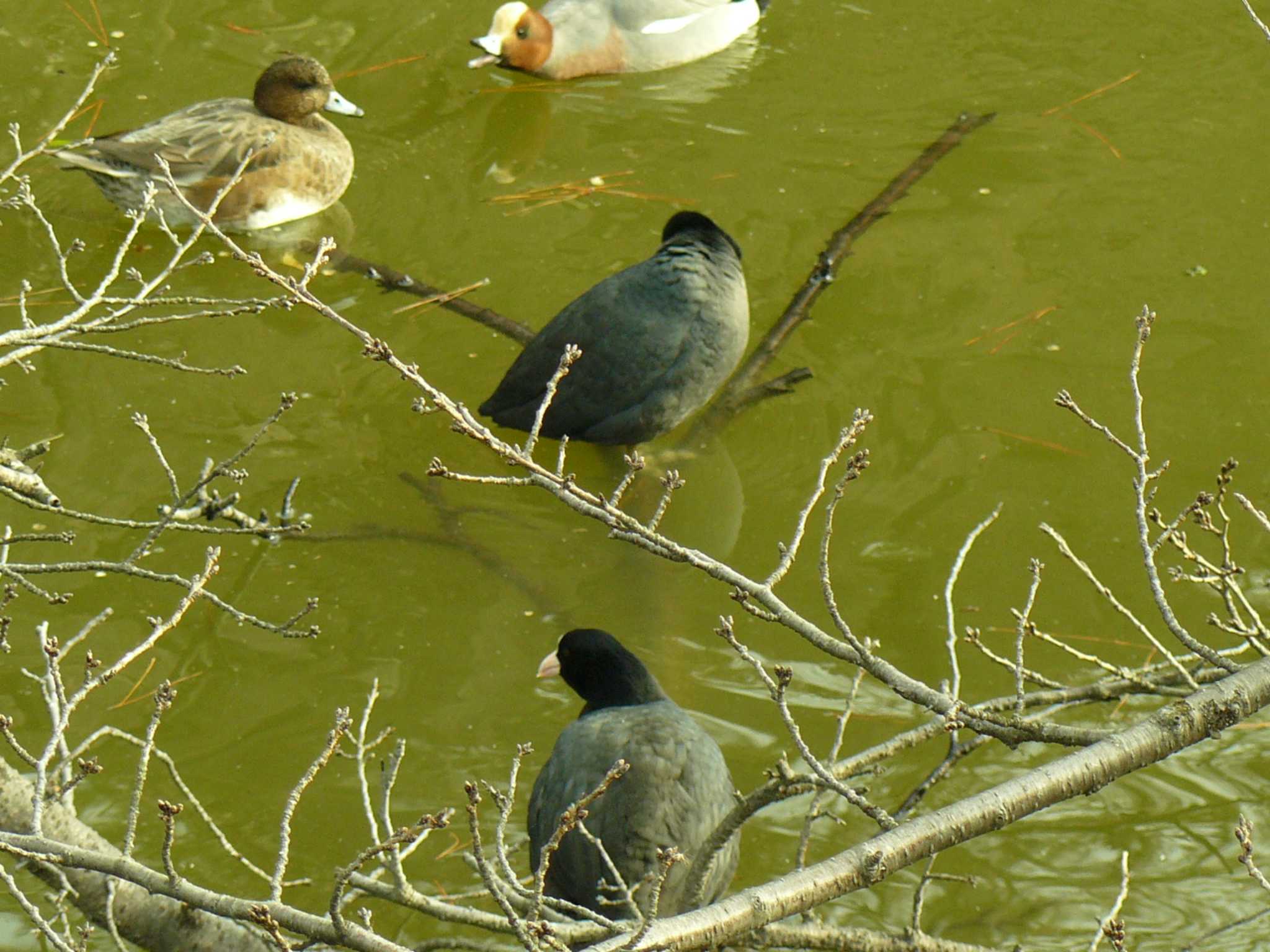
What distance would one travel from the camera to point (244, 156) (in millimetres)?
5965

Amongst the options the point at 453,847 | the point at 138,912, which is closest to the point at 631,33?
the point at 453,847

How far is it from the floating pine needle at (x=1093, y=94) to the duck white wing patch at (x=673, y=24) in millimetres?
1833

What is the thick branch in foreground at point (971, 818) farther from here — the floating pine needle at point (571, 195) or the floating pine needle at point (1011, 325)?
the floating pine needle at point (571, 195)

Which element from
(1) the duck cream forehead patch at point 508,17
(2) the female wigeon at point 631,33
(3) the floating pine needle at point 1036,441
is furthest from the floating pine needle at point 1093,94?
(1) the duck cream forehead patch at point 508,17

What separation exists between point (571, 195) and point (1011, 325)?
6.38 feet

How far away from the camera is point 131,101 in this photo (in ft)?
22.4

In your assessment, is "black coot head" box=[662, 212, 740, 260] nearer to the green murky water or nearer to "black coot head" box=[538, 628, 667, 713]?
the green murky water

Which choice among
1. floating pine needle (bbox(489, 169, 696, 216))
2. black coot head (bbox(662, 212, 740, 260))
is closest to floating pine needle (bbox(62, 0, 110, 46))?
floating pine needle (bbox(489, 169, 696, 216))

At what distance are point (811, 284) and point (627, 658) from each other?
7.30ft

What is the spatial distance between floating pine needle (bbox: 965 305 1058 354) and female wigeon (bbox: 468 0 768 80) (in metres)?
2.67

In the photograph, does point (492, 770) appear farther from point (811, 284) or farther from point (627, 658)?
point (811, 284)

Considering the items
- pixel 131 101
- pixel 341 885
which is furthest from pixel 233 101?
pixel 341 885

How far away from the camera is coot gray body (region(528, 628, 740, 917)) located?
3.09 m

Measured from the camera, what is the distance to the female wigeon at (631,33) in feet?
24.2
